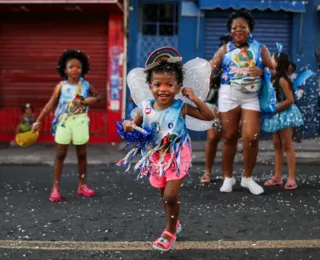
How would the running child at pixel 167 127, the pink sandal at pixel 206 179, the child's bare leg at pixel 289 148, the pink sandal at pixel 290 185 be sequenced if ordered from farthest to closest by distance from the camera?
the pink sandal at pixel 206 179 < the child's bare leg at pixel 289 148 < the pink sandal at pixel 290 185 < the running child at pixel 167 127

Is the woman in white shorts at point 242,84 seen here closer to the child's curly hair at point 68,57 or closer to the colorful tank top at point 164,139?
the child's curly hair at point 68,57

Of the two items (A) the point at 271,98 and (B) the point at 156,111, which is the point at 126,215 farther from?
(A) the point at 271,98

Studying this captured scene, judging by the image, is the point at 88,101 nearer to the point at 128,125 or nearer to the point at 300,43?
the point at 128,125

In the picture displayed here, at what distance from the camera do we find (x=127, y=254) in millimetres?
3738

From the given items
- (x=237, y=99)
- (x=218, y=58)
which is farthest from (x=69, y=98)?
(x=237, y=99)

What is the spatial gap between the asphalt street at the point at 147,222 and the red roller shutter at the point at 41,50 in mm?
5868

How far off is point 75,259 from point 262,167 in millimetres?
5085

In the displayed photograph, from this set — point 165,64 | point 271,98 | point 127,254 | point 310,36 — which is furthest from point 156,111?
point 310,36

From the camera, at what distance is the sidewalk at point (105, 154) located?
29.5 ft

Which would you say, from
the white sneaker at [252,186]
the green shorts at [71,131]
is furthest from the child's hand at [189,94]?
the white sneaker at [252,186]

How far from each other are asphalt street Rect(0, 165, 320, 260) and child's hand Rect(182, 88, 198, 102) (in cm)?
109

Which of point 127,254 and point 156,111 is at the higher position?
point 156,111

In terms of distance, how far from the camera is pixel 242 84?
5.74m

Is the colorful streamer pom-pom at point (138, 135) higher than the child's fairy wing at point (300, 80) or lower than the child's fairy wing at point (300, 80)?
lower
